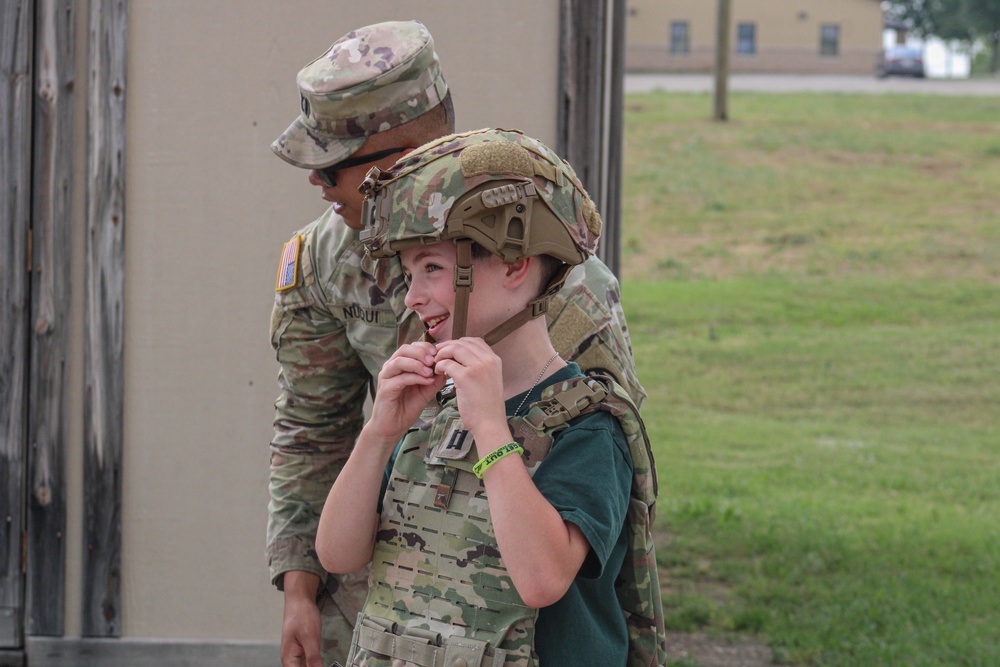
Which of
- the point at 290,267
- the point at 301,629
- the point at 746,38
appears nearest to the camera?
the point at 301,629

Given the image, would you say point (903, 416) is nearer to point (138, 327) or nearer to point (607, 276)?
Result: point (138, 327)

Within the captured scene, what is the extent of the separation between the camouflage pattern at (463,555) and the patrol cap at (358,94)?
0.67 m

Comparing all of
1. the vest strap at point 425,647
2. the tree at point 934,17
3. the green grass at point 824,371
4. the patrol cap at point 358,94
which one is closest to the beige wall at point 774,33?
the tree at point 934,17

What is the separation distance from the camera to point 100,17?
4129 mm

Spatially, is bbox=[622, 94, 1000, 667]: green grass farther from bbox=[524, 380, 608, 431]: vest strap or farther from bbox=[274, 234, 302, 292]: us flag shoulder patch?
bbox=[524, 380, 608, 431]: vest strap

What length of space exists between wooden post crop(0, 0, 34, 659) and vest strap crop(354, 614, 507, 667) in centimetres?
271

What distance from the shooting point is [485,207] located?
182 cm

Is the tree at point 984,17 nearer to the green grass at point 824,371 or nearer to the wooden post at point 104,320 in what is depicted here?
the green grass at point 824,371

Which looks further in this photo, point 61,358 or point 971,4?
point 971,4

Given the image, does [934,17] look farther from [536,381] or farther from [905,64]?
[536,381]

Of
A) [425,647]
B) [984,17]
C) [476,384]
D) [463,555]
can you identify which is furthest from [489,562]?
[984,17]

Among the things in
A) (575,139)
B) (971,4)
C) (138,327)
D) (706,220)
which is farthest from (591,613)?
(971,4)

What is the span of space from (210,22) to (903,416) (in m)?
7.38

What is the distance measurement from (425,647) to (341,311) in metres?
0.93
